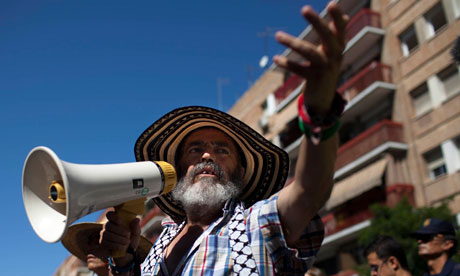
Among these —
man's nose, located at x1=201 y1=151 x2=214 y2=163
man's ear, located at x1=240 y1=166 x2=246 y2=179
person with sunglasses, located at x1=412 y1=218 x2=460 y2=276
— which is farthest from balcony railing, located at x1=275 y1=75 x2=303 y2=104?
man's nose, located at x1=201 y1=151 x2=214 y2=163

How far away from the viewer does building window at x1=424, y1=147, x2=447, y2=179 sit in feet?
63.6

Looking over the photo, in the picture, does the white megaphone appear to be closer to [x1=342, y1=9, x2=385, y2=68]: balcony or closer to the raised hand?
the raised hand

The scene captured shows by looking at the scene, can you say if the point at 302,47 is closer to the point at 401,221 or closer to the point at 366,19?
the point at 401,221

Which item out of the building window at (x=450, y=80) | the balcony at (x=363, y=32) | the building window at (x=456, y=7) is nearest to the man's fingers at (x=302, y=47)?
the building window at (x=450, y=80)

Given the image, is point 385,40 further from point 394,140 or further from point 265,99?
point 265,99

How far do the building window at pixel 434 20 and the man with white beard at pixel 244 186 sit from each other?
1957 cm

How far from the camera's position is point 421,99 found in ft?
69.1

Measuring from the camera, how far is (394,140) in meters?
21.1

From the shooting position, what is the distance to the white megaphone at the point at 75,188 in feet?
7.05

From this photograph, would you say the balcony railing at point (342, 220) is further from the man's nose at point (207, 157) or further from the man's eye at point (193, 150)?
the man's nose at point (207, 157)

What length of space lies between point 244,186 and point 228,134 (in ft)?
1.13

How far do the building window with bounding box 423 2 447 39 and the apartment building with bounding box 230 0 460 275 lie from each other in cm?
4

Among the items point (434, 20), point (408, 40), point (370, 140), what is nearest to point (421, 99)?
point (370, 140)

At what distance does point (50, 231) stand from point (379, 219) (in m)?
13.1
